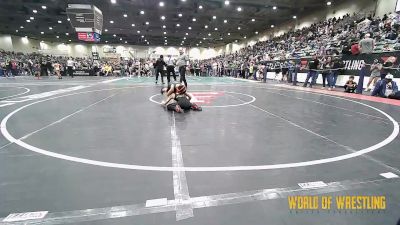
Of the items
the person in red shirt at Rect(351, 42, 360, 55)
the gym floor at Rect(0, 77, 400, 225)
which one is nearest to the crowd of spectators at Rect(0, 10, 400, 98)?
the person in red shirt at Rect(351, 42, 360, 55)

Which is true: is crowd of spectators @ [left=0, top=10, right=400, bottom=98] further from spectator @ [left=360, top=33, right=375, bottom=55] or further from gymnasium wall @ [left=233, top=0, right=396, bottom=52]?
gymnasium wall @ [left=233, top=0, right=396, bottom=52]

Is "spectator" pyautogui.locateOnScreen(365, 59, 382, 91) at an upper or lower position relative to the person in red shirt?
lower

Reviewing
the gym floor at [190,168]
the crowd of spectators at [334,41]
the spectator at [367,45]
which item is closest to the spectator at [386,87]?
the crowd of spectators at [334,41]

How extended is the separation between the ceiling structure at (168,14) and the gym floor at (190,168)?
21340 mm

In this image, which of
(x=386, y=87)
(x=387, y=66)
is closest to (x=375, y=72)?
(x=387, y=66)

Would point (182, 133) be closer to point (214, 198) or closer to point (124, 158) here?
point (124, 158)

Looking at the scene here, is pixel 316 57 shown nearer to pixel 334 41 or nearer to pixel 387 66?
pixel 387 66

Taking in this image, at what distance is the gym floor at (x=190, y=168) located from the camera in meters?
1.94

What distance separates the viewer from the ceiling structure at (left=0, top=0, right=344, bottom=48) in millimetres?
23959

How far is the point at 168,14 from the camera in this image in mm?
28938

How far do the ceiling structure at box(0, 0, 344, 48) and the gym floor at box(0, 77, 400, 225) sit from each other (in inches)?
840

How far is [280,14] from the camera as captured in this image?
28.2 metres

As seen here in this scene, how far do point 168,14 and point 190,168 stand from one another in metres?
29.2

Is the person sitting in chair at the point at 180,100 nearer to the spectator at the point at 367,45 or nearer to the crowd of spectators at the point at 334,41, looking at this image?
the spectator at the point at 367,45
